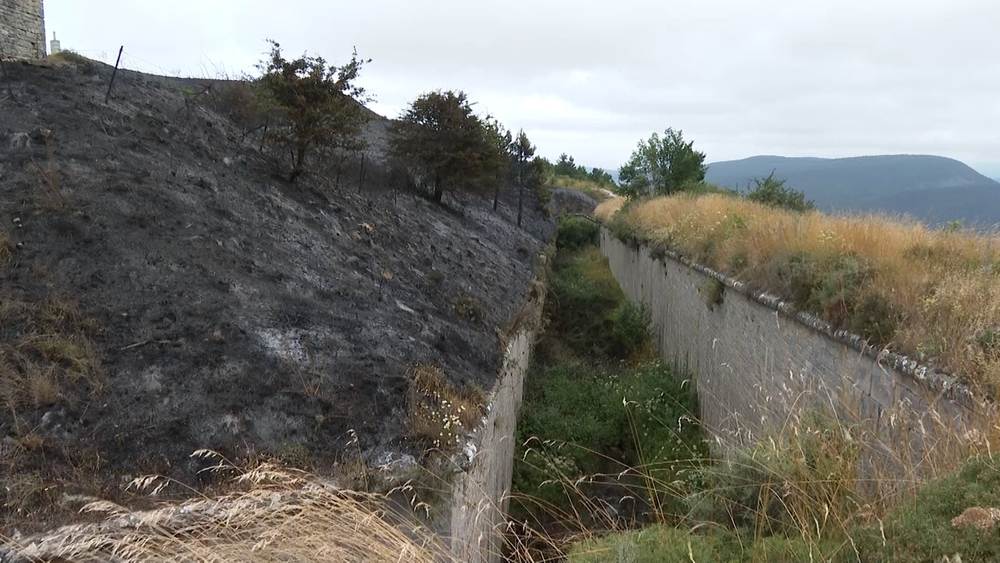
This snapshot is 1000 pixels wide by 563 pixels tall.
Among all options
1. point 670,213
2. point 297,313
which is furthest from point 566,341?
point 297,313

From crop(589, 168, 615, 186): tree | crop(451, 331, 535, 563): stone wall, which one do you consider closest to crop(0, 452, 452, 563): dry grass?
crop(451, 331, 535, 563): stone wall

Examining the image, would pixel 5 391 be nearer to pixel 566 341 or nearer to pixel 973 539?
Answer: pixel 973 539

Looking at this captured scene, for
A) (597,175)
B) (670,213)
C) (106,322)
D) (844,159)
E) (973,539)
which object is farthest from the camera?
(844,159)

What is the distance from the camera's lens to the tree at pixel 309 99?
33.1ft

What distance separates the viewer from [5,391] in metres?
4.49

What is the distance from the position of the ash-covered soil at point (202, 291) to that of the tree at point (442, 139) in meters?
4.64

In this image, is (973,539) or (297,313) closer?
(973,539)

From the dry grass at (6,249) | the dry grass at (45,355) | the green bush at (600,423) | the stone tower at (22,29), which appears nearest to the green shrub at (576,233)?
the green bush at (600,423)

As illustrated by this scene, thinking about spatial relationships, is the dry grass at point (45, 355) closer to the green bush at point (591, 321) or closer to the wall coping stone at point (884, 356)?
the wall coping stone at point (884, 356)

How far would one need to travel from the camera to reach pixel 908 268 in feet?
17.9

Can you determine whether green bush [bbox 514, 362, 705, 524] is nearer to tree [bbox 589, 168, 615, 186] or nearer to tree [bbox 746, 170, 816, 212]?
tree [bbox 746, 170, 816, 212]

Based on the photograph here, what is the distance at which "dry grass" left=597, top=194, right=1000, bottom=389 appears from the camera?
4.06 m

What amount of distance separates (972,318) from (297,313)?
5.71 m

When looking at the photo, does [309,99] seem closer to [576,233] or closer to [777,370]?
[777,370]
